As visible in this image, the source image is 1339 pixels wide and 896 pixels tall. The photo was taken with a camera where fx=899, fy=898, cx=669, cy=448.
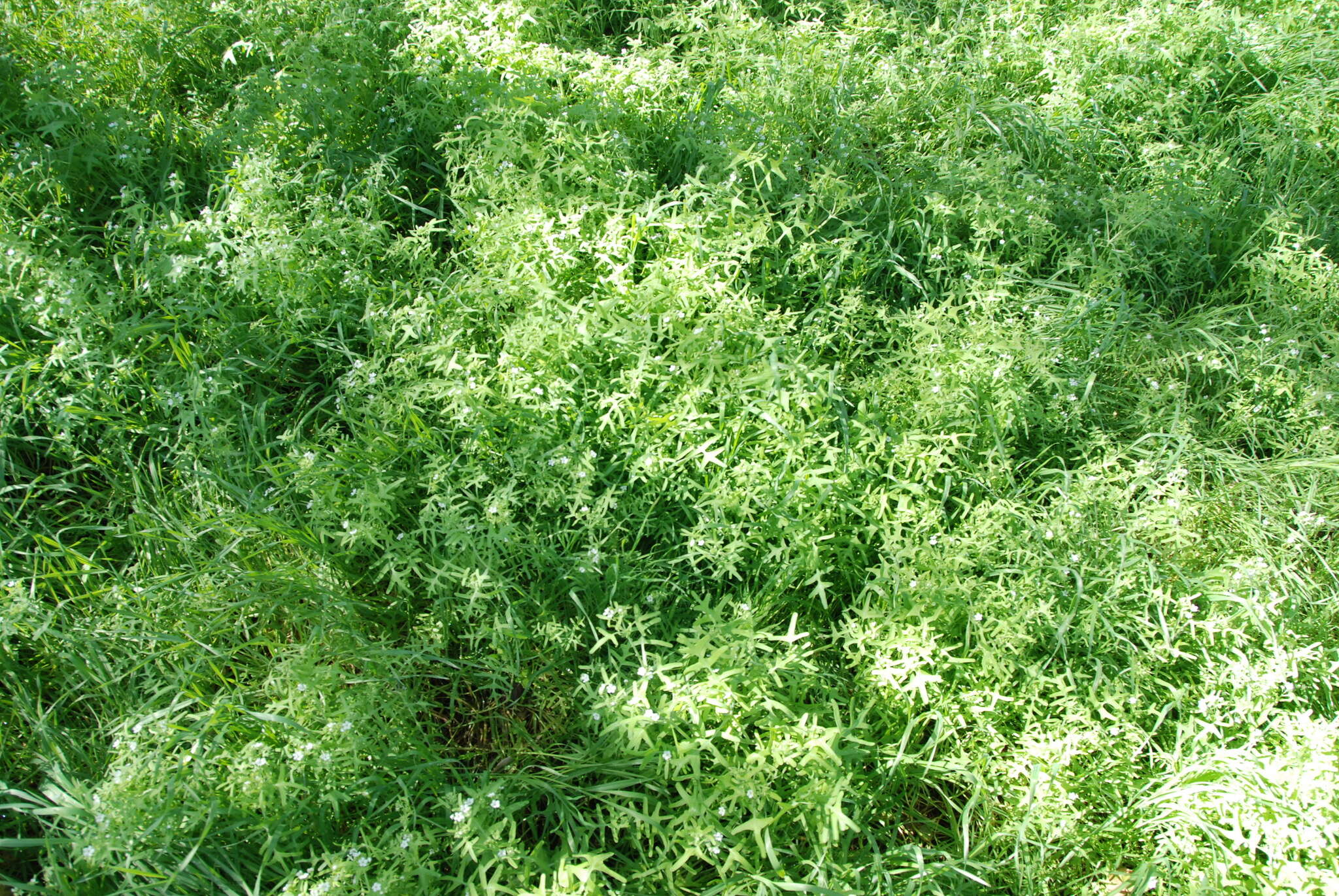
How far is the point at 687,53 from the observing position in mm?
4008

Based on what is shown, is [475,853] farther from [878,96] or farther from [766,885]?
[878,96]

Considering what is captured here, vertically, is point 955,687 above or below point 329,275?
below

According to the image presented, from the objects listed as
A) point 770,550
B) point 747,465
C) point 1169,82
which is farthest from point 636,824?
point 1169,82

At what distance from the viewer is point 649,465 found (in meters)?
2.48

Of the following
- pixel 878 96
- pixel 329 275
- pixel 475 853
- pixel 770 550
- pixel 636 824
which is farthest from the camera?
pixel 878 96

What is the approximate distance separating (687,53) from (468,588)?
2.70 metres

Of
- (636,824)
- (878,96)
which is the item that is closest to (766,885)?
(636,824)

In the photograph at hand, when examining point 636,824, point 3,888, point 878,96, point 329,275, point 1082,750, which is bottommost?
point 3,888

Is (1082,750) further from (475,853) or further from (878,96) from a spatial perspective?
(878,96)

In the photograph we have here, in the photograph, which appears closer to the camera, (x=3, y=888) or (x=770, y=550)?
(x=3, y=888)

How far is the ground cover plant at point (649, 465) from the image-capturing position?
2078 mm

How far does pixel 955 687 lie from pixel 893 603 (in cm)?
26

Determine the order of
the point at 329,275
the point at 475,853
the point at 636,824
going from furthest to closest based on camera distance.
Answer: the point at 329,275 → the point at 636,824 → the point at 475,853

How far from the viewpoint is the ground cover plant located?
2078 mm
